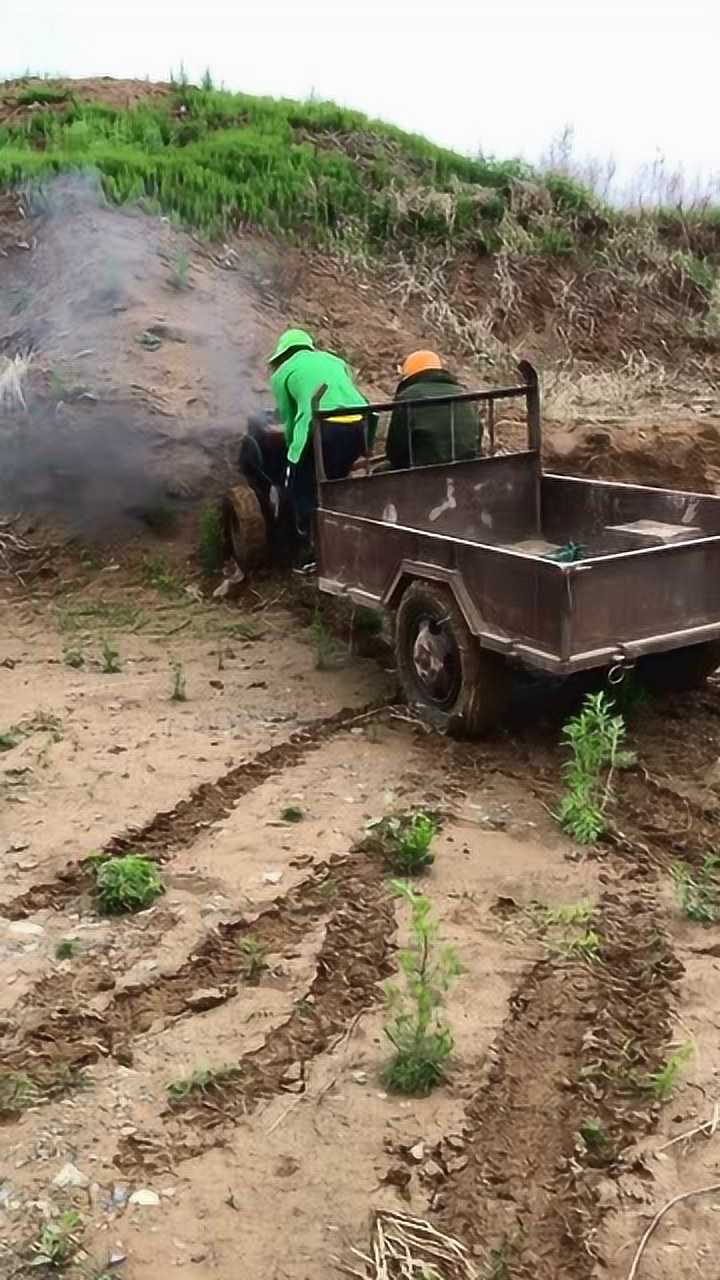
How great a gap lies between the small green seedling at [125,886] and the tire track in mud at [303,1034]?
0.74 metres

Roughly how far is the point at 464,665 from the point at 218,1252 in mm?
3609

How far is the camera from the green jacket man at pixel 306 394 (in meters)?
8.38

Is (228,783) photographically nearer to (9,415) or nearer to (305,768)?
(305,768)

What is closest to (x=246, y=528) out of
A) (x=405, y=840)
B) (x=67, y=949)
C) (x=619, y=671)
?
(x=619, y=671)

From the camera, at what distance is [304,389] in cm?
838

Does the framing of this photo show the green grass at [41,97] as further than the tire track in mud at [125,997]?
Yes

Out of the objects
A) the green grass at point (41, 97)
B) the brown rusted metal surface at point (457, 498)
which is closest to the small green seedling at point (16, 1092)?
the brown rusted metal surface at point (457, 498)

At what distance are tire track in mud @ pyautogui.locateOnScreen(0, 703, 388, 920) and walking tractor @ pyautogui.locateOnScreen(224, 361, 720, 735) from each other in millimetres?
538

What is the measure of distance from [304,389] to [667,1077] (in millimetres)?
5566

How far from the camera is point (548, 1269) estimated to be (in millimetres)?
3164

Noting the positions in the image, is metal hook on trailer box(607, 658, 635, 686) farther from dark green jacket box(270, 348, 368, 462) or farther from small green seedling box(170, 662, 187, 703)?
dark green jacket box(270, 348, 368, 462)

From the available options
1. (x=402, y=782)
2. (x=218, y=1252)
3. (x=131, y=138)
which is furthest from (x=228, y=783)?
(x=131, y=138)

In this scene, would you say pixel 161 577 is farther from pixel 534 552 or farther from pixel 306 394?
pixel 534 552

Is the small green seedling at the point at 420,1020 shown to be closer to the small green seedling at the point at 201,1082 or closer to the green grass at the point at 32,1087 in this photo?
the small green seedling at the point at 201,1082
